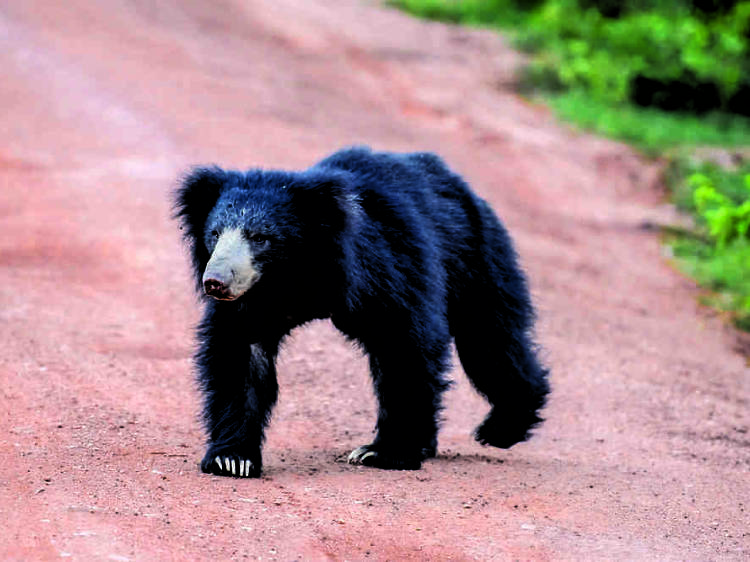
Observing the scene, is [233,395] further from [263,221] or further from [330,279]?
[263,221]

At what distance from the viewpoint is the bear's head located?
4.77m

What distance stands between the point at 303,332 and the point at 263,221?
10.3 feet

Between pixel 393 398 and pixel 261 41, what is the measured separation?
41.2 feet

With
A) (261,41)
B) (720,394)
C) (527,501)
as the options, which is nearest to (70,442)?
(527,501)

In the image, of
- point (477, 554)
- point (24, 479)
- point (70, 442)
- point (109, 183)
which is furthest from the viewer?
point (109, 183)

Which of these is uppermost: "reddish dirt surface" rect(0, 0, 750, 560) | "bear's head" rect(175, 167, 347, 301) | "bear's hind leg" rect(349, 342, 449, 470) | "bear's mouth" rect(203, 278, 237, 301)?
"bear's head" rect(175, 167, 347, 301)

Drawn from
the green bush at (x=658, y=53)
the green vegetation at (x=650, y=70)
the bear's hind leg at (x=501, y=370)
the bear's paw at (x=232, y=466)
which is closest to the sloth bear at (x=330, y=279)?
the bear's paw at (x=232, y=466)

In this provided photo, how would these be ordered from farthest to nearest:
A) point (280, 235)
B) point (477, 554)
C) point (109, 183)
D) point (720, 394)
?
point (109, 183)
point (720, 394)
point (280, 235)
point (477, 554)

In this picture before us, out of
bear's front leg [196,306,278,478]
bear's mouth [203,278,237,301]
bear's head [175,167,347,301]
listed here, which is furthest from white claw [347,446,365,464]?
bear's mouth [203,278,237,301]

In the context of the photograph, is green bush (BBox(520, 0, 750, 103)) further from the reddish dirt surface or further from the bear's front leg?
the bear's front leg

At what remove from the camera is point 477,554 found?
4.21 metres

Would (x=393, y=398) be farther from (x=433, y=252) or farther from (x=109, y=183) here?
(x=109, y=183)

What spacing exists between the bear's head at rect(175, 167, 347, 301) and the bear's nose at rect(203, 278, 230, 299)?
1.6 inches

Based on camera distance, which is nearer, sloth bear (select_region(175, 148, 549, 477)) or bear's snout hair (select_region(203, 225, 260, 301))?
bear's snout hair (select_region(203, 225, 260, 301))
